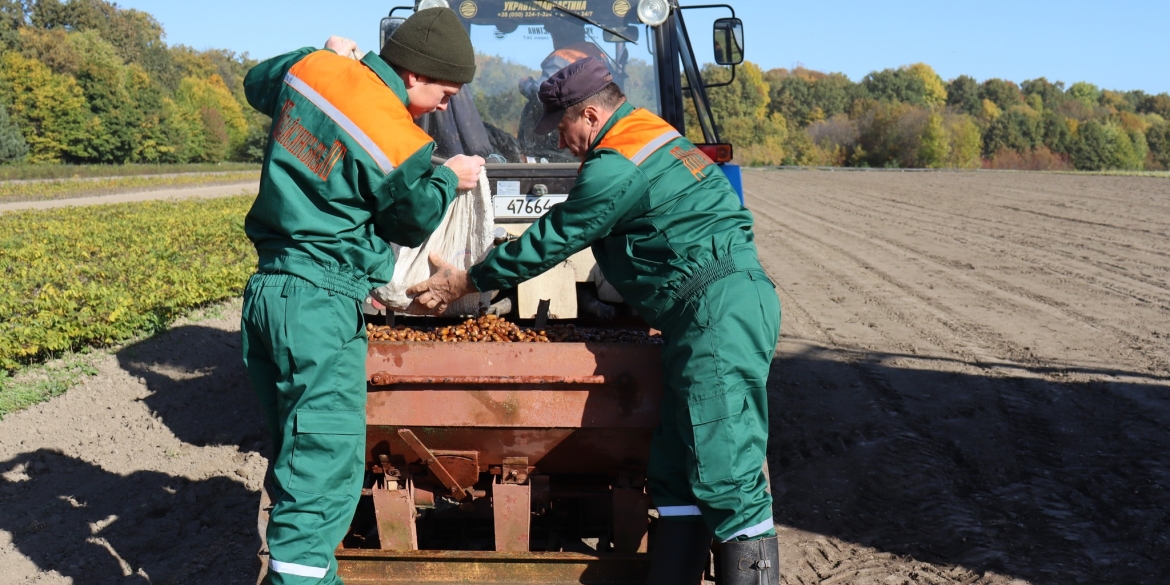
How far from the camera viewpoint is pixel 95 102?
173 ft

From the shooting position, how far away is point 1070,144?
60.8 meters

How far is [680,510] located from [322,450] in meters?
1.12

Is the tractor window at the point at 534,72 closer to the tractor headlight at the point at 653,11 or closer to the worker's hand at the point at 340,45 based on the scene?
the tractor headlight at the point at 653,11

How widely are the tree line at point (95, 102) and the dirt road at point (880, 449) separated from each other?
46.7 meters

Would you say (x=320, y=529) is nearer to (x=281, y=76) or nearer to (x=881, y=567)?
(x=281, y=76)

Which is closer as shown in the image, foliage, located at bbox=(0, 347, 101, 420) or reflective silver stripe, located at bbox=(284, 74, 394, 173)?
reflective silver stripe, located at bbox=(284, 74, 394, 173)

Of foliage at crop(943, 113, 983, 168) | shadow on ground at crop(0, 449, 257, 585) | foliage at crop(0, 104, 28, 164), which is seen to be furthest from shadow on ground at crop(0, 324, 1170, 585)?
foliage at crop(943, 113, 983, 168)

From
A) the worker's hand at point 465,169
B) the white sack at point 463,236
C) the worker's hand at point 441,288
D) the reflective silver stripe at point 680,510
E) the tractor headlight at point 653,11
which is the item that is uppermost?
the tractor headlight at point 653,11

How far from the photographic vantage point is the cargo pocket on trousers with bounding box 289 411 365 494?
270cm

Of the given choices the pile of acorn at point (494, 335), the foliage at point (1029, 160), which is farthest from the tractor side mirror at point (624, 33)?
the foliage at point (1029, 160)

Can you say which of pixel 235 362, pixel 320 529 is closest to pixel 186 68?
pixel 235 362

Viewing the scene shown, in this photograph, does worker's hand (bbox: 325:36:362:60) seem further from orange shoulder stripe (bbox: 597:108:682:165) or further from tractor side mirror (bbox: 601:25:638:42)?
tractor side mirror (bbox: 601:25:638:42)

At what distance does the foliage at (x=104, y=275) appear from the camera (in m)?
7.33

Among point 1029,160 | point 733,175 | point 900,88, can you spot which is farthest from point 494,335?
point 900,88
